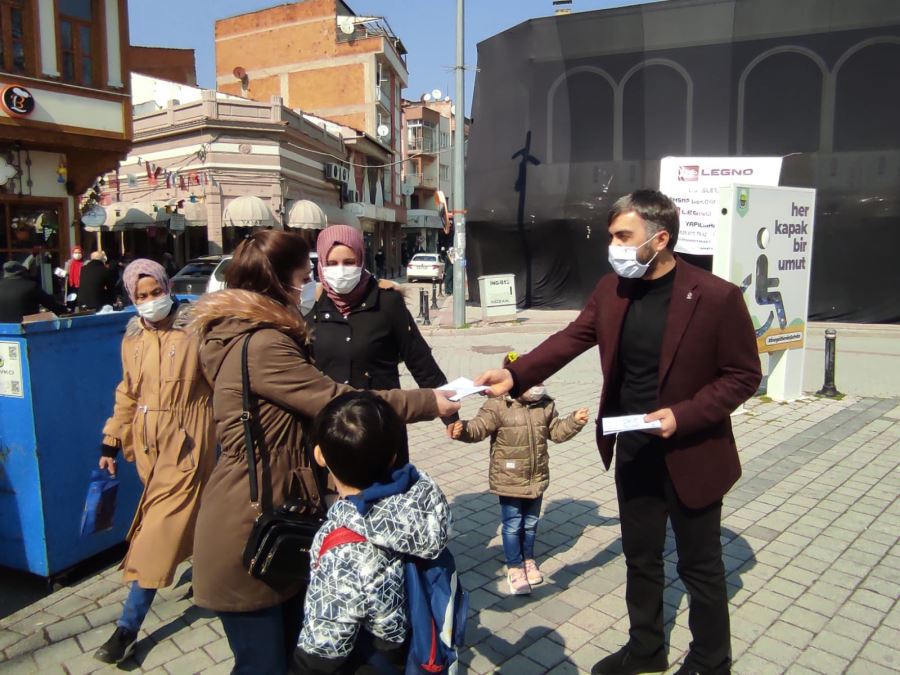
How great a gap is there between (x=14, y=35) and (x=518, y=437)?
1498 centimetres

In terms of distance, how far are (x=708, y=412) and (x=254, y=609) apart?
179 cm

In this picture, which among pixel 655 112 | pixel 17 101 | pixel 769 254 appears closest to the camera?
pixel 769 254

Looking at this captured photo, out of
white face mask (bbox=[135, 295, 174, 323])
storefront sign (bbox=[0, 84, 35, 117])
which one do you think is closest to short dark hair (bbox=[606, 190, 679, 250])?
white face mask (bbox=[135, 295, 174, 323])

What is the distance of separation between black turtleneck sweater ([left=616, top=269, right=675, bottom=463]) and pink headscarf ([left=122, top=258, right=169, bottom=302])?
2.32 meters

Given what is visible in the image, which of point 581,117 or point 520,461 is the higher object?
point 581,117

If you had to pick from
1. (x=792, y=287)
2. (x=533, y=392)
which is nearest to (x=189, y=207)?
(x=792, y=287)

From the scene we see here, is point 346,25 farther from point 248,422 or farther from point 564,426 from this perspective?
point 248,422

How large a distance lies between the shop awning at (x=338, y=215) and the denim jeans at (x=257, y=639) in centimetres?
3085

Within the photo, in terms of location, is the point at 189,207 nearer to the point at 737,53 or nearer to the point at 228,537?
the point at 737,53

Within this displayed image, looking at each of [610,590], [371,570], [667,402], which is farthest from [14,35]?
[371,570]

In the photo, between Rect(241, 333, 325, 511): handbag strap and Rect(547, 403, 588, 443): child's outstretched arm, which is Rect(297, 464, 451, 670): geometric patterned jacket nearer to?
Rect(241, 333, 325, 511): handbag strap

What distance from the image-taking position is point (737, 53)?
17141 millimetres

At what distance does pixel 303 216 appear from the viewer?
1102 inches

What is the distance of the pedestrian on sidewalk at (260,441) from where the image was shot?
89.2 inches
